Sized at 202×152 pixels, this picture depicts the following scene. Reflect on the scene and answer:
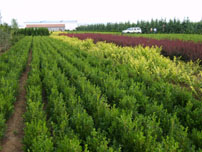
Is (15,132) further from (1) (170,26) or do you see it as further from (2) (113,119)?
(1) (170,26)

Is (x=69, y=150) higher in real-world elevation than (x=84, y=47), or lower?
lower

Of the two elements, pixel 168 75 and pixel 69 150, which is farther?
pixel 168 75

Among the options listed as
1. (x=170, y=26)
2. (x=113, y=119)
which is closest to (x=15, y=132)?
(x=113, y=119)

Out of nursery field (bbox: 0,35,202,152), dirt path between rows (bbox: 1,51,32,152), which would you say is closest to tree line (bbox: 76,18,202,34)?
nursery field (bbox: 0,35,202,152)

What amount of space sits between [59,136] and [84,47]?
11.7 meters

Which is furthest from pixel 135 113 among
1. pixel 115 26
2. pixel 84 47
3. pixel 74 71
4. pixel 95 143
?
pixel 115 26

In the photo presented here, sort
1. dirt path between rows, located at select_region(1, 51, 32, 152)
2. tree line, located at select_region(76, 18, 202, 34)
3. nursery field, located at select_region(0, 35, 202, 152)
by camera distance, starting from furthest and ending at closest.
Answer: tree line, located at select_region(76, 18, 202, 34), dirt path between rows, located at select_region(1, 51, 32, 152), nursery field, located at select_region(0, 35, 202, 152)

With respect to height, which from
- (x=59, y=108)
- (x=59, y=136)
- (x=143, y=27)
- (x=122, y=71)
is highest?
(x=143, y=27)

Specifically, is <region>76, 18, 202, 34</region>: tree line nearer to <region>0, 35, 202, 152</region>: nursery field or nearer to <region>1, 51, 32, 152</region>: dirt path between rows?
<region>0, 35, 202, 152</region>: nursery field

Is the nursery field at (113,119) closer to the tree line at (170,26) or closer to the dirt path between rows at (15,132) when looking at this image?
the dirt path between rows at (15,132)

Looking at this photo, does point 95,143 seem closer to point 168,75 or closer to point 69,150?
point 69,150

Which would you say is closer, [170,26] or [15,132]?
[15,132]

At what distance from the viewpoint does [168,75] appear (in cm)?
620

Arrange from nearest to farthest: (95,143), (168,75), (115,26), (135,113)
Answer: (95,143) → (135,113) → (168,75) → (115,26)
